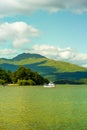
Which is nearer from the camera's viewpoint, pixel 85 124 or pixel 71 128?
pixel 71 128

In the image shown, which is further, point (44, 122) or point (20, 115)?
point (20, 115)

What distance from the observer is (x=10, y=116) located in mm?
70000

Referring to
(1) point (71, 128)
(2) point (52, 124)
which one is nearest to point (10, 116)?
(2) point (52, 124)

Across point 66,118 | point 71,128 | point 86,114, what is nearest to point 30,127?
point 71,128

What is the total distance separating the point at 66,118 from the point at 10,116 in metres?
10.9

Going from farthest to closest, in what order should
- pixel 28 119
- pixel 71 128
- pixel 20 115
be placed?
pixel 20 115
pixel 28 119
pixel 71 128

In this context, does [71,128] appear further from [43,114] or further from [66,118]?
[43,114]

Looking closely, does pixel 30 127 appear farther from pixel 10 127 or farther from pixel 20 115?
pixel 20 115

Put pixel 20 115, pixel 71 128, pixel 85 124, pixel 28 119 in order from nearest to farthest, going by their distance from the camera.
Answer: pixel 71 128
pixel 85 124
pixel 28 119
pixel 20 115

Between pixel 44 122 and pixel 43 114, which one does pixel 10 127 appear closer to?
pixel 44 122

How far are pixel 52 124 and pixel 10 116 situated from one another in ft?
40.7

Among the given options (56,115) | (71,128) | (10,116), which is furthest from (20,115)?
(71,128)

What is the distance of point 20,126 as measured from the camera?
193 feet

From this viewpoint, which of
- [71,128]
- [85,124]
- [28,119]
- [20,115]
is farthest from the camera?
[20,115]
